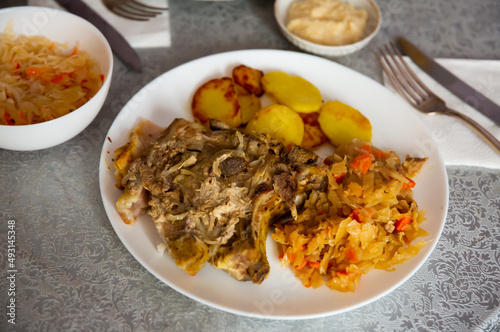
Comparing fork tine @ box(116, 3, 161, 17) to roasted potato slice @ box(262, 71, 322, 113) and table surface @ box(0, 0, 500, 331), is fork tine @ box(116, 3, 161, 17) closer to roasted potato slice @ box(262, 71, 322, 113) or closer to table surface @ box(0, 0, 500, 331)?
table surface @ box(0, 0, 500, 331)

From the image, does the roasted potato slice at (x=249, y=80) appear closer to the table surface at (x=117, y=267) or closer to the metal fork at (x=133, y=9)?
the table surface at (x=117, y=267)

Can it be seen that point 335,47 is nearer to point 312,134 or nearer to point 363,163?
point 312,134

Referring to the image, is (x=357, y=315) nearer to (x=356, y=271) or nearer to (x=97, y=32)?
(x=356, y=271)


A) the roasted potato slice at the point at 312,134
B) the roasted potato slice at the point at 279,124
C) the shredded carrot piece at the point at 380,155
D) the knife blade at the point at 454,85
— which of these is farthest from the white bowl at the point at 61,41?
the knife blade at the point at 454,85

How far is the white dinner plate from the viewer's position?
166 cm

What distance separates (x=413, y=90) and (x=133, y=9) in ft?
6.14

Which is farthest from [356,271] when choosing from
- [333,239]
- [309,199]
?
[309,199]

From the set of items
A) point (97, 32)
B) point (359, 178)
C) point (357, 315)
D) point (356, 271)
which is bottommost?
point (357, 315)

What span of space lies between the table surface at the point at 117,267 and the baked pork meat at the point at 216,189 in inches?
11.1

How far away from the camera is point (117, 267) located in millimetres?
1898

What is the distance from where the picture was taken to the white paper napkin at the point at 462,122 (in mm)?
2389

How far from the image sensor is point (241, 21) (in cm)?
304

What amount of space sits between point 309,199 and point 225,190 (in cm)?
40

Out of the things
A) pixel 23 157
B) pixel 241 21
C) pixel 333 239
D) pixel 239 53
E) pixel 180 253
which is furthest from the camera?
pixel 241 21
